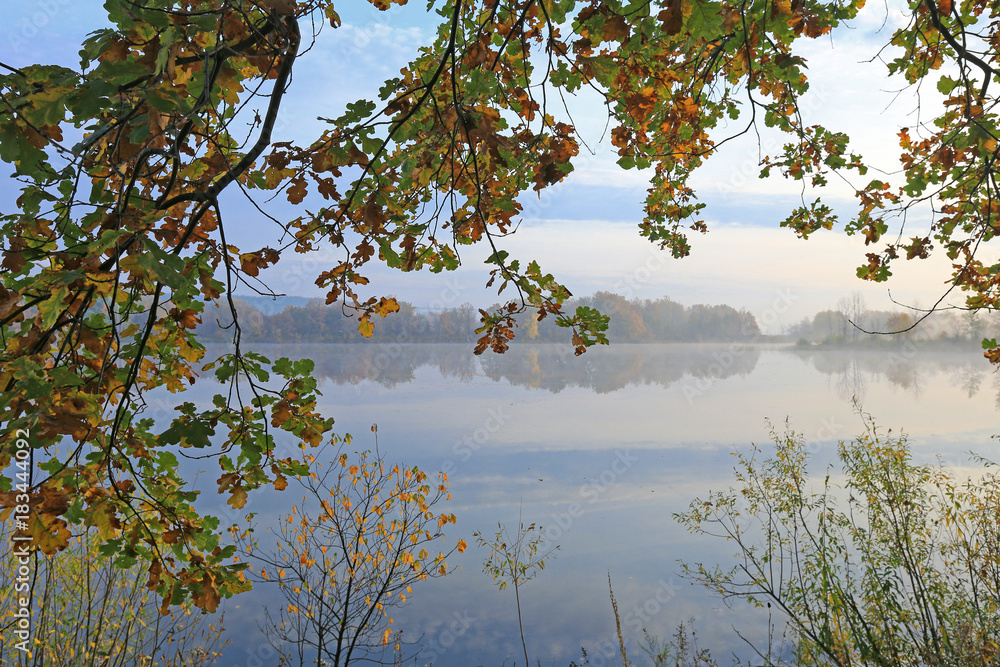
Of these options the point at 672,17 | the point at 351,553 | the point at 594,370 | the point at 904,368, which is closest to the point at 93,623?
the point at 351,553

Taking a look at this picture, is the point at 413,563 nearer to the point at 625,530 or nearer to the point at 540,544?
the point at 540,544

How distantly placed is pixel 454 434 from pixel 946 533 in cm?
749

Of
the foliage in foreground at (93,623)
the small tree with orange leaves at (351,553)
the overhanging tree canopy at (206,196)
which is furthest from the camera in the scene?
the small tree with orange leaves at (351,553)

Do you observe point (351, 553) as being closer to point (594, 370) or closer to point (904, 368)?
point (594, 370)

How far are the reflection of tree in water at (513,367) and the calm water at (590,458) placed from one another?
293 millimetres

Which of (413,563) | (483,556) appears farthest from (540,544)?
(413,563)

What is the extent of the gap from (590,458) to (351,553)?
20.1 ft

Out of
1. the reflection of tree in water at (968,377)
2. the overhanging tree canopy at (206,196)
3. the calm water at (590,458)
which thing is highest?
the overhanging tree canopy at (206,196)

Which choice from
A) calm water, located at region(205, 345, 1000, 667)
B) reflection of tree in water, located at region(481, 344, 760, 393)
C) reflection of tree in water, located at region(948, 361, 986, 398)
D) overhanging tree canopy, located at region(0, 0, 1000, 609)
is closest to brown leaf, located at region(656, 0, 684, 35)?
overhanging tree canopy, located at region(0, 0, 1000, 609)

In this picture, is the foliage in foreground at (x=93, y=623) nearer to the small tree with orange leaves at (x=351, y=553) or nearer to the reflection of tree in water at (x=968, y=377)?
the small tree with orange leaves at (x=351, y=553)

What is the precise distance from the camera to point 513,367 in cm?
2420

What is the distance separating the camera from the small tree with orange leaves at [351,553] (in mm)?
3805

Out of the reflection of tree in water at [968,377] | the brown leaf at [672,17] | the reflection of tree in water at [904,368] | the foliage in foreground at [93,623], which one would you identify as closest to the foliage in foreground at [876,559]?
the brown leaf at [672,17]

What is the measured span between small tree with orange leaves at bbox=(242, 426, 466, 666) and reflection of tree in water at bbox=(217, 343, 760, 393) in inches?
478
